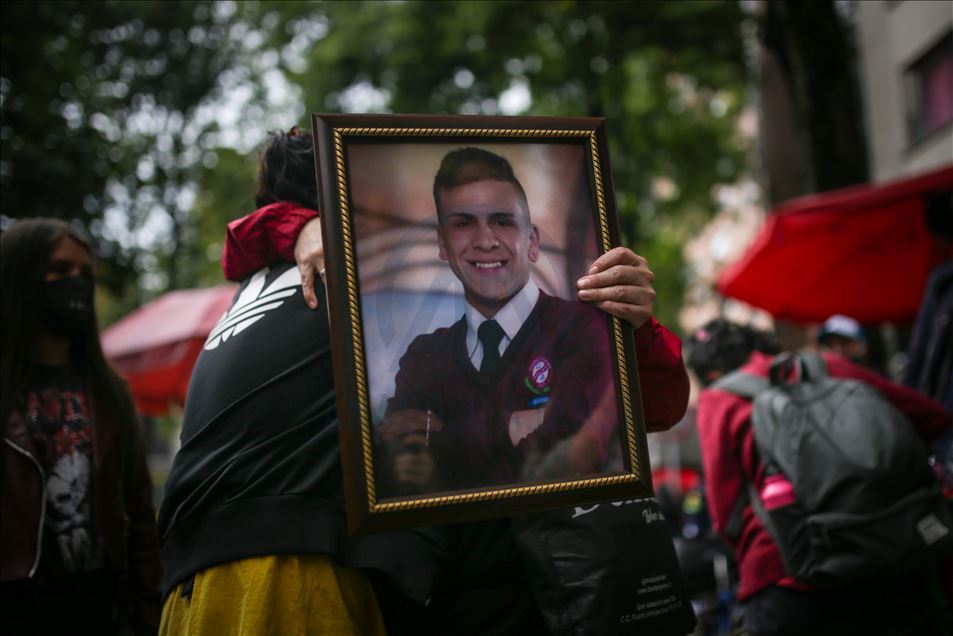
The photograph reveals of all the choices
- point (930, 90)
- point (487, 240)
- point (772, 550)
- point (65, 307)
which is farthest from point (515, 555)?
point (930, 90)

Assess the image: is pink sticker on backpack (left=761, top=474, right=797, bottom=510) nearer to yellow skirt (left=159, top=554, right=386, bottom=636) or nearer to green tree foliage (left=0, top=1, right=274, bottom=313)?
yellow skirt (left=159, top=554, right=386, bottom=636)

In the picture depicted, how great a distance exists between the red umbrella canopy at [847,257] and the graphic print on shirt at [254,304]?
4563mm

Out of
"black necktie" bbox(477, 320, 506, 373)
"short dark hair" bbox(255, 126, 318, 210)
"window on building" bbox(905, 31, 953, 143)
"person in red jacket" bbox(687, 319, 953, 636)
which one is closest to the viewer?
"black necktie" bbox(477, 320, 506, 373)

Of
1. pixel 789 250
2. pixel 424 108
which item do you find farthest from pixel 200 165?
pixel 789 250

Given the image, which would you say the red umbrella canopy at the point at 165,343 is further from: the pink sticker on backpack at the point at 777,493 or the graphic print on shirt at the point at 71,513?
the pink sticker on backpack at the point at 777,493

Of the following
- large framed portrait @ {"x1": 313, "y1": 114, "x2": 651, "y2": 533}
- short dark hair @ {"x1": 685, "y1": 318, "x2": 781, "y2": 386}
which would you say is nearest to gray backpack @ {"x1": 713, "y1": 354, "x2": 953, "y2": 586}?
short dark hair @ {"x1": 685, "y1": 318, "x2": 781, "y2": 386}

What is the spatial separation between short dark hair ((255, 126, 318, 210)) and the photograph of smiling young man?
51 cm

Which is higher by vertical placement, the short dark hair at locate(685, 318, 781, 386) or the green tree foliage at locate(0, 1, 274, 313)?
the green tree foliage at locate(0, 1, 274, 313)

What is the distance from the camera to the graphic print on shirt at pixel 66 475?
317cm

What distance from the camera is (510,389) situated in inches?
78.5

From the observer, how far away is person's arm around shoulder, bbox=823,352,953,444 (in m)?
4.11

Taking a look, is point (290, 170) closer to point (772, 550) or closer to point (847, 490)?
point (847, 490)

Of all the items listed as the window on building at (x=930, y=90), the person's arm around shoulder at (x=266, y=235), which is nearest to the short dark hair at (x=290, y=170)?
the person's arm around shoulder at (x=266, y=235)

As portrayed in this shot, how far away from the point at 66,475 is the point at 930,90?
1432 centimetres
